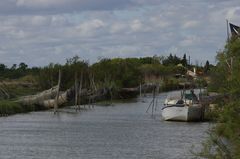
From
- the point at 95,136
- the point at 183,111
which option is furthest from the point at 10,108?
the point at 95,136

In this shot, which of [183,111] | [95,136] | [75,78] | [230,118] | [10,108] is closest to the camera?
[230,118]

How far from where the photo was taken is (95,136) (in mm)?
53844

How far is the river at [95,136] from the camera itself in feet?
137

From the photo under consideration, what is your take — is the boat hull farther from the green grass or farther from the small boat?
the green grass

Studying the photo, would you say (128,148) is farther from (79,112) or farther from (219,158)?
(79,112)

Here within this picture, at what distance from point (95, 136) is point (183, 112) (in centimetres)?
1700

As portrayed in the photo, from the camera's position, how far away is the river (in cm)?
4188

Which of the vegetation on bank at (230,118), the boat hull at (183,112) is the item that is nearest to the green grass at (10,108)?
the boat hull at (183,112)

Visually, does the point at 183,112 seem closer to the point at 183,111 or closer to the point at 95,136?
the point at 183,111

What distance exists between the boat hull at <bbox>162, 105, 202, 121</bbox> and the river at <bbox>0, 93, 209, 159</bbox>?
1.19 m

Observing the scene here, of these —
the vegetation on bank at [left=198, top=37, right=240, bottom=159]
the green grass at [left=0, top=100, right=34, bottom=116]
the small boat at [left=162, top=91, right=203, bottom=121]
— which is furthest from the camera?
the green grass at [left=0, top=100, right=34, bottom=116]

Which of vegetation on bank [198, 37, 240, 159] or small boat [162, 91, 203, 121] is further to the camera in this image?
small boat [162, 91, 203, 121]

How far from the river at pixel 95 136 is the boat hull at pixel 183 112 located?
1.19 meters

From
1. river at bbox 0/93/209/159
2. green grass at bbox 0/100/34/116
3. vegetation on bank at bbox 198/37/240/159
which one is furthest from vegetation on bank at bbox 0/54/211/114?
vegetation on bank at bbox 198/37/240/159
